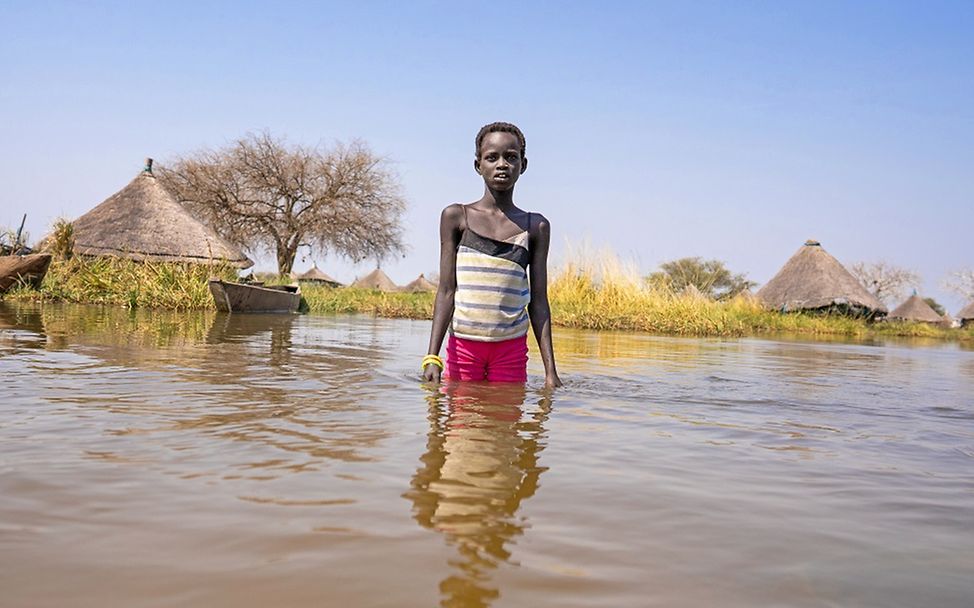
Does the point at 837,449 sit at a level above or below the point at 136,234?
below

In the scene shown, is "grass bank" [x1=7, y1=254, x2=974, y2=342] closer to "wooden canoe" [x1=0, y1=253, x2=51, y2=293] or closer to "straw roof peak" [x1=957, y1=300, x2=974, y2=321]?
"wooden canoe" [x1=0, y1=253, x2=51, y2=293]

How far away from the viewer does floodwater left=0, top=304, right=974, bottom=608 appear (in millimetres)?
1093

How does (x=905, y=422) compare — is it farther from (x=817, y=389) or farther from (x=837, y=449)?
(x=817, y=389)

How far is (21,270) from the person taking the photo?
12461mm

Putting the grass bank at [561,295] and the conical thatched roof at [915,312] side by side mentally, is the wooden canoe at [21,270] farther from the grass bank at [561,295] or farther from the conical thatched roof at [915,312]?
the conical thatched roof at [915,312]

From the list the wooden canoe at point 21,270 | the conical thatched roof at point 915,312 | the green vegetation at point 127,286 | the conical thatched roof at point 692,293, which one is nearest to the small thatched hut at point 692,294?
the conical thatched roof at point 692,293

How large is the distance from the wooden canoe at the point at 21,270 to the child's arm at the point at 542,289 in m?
11.6

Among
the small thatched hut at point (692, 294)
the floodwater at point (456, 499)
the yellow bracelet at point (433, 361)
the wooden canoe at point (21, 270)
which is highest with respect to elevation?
the small thatched hut at point (692, 294)

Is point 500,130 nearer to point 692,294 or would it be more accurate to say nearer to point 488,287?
point 488,287

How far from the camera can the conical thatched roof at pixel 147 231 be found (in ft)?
59.5

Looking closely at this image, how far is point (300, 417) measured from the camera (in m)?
2.50

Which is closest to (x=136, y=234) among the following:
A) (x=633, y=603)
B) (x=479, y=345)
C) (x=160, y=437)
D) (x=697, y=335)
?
(x=697, y=335)

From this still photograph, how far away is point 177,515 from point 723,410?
8.42 feet

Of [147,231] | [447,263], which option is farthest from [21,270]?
[447,263]
